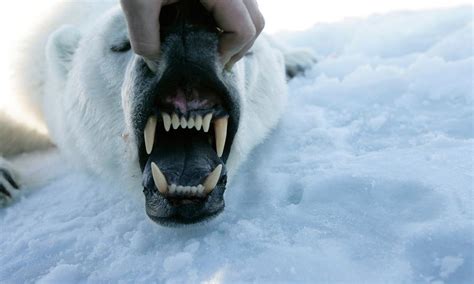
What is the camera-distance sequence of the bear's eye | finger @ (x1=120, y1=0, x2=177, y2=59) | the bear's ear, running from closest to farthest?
finger @ (x1=120, y1=0, x2=177, y2=59) → the bear's eye → the bear's ear

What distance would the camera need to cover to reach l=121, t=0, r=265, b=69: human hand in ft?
4.54

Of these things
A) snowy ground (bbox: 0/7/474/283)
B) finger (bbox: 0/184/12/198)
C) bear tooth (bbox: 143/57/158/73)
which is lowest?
finger (bbox: 0/184/12/198)

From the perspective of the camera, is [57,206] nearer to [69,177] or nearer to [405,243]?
[69,177]

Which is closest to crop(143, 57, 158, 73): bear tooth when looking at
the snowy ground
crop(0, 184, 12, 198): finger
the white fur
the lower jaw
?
the white fur

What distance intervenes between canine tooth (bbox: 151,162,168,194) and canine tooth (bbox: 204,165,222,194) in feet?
0.41

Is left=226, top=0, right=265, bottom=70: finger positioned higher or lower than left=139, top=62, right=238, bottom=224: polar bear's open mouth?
higher

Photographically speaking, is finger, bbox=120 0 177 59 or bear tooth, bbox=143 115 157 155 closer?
finger, bbox=120 0 177 59

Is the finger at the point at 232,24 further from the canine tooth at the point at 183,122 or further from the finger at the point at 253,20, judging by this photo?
the canine tooth at the point at 183,122

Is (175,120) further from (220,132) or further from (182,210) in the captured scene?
(182,210)

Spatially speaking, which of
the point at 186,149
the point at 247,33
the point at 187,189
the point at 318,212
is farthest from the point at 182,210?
the point at 247,33

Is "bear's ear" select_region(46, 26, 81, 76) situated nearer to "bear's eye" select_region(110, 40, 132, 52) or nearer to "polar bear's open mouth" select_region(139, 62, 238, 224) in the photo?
"bear's eye" select_region(110, 40, 132, 52)

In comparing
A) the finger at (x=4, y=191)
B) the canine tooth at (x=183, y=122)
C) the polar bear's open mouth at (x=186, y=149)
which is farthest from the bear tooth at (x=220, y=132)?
the finger at (x=4, y=191)

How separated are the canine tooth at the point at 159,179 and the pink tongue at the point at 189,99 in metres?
0.21

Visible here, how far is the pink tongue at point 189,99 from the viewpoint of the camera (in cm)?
166
